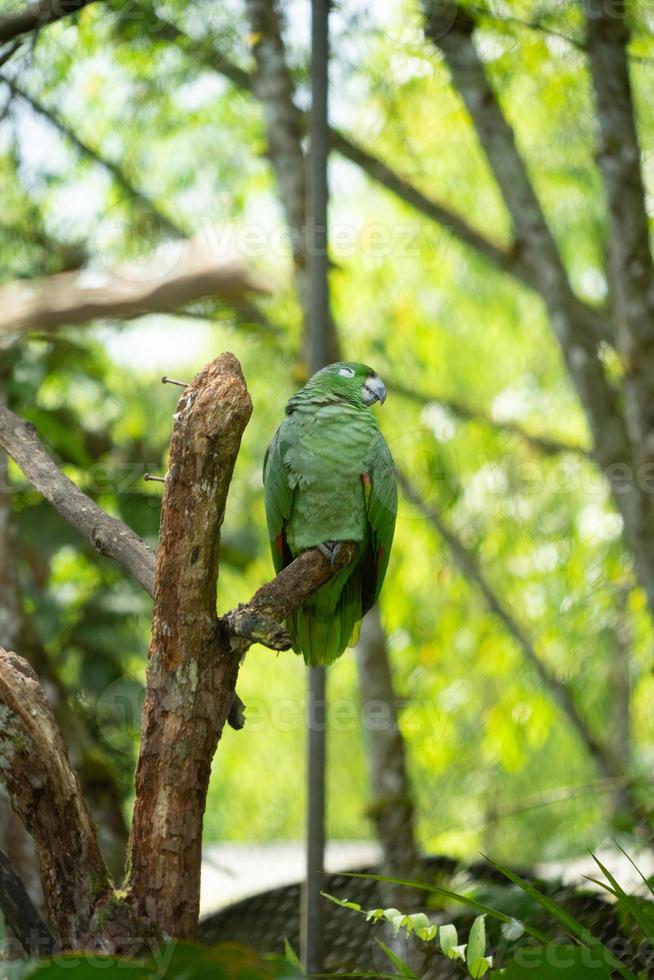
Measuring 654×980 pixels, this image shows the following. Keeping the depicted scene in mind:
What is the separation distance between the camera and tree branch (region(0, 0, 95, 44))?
1.85 metres

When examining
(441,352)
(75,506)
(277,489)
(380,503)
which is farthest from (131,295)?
(441,352)

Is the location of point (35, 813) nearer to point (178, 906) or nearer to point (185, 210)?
point (178, 906)

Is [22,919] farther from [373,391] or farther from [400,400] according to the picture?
[400,400]

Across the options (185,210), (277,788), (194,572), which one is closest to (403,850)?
(194,572)

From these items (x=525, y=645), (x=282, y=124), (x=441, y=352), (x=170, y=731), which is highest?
(x=441, y=352)

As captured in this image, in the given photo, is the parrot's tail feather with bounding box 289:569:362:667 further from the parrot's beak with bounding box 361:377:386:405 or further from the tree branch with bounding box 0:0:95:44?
the tree branch with bounding box 0:0:95:44

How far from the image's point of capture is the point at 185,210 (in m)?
4.57

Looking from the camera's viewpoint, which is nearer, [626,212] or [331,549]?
[331,549]

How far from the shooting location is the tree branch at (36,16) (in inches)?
72.9

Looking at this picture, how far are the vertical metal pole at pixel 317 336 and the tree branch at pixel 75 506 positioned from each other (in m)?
0.76

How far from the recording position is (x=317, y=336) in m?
2.26

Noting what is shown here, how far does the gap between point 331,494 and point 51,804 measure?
73 centimetres

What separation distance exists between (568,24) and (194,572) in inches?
102

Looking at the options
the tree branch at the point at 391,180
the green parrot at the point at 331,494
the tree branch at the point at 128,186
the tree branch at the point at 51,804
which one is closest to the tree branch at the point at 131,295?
the green parrot at the point at 331,494
